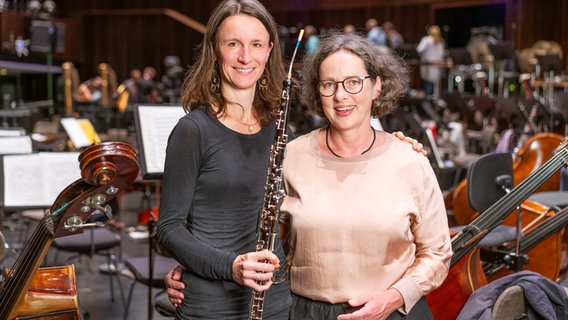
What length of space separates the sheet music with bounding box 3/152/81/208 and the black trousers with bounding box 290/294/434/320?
88.6 inches

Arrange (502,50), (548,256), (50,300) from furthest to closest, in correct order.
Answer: (502,50)
(548,256)
(50,300)

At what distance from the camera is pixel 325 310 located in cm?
199

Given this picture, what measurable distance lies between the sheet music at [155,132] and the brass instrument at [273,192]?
1468mm

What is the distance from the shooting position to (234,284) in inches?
75.7

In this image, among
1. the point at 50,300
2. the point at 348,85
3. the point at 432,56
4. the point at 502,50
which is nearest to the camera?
the point at 348,85

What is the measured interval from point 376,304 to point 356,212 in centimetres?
23

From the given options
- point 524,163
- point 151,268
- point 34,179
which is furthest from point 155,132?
point 524,163

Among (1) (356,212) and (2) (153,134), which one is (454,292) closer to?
(1) (356,212)

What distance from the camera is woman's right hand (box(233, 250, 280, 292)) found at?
1.73 metres

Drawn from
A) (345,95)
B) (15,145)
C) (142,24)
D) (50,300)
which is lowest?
(50,300)

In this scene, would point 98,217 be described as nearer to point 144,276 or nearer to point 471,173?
point 144,276

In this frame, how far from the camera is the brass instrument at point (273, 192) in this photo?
1.79 metres

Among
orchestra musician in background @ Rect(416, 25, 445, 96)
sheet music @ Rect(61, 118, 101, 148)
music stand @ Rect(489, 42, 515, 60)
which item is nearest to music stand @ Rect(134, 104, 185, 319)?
sheet music @ Rect(61, 118, 101, 148)

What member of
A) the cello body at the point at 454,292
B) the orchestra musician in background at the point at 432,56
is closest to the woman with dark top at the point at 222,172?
the cello body at the point at 454,292
